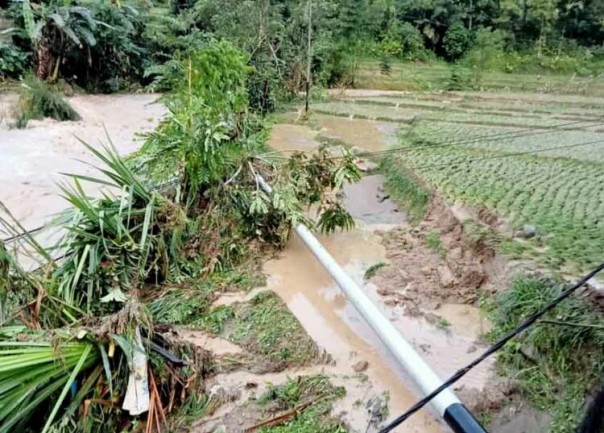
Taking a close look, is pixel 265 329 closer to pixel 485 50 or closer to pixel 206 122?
pixel 206 122

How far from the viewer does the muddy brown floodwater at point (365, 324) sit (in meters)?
2.78

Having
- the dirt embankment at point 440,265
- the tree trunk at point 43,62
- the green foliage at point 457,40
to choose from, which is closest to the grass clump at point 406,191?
the dirt embankment at point 440,265

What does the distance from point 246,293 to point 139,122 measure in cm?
644

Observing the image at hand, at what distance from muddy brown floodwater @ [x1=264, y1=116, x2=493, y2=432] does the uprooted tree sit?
10.9 inches

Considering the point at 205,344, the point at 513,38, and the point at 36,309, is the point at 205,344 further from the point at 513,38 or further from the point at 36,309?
the point at 513,38

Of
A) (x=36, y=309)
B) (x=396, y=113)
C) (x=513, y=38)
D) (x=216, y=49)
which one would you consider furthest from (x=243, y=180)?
(x=513, y=38)

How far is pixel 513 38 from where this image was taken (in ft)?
50.8

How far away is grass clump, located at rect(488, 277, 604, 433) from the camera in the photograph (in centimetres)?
243

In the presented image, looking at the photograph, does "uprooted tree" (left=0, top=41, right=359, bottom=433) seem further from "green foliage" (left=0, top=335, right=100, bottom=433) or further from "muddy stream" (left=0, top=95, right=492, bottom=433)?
"muddy stream" (left=0, top=95, right=492, bottom=433)

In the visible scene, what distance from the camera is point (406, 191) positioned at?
5.46 meters

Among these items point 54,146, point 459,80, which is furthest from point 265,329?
point 459,80

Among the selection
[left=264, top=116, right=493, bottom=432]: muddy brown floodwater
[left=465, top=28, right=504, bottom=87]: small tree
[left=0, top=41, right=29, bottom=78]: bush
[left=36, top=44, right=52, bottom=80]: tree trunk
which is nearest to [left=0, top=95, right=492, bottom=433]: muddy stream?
[left=264, top=116, right=493, bottom=432]: muddy brown floodwater

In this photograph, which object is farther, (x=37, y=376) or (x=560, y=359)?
(x=560, y=359)

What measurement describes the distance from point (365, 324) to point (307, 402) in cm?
92
